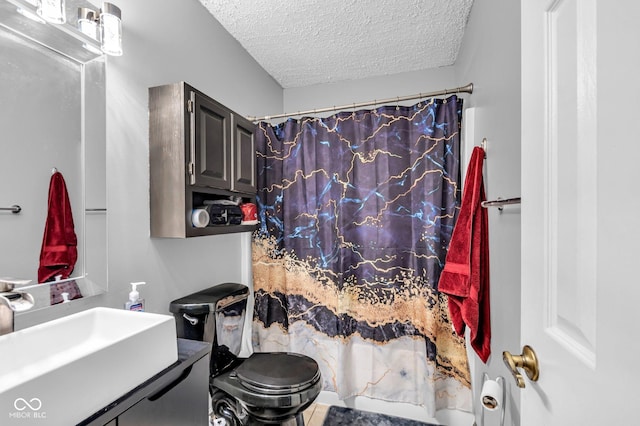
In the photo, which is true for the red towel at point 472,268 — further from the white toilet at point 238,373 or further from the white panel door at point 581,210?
the white toilet at point 238,373

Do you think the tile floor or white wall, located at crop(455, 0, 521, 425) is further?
the tile floor

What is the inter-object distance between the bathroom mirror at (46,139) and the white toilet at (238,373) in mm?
460

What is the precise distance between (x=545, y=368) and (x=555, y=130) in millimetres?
476

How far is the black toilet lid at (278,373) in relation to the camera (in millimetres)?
1353

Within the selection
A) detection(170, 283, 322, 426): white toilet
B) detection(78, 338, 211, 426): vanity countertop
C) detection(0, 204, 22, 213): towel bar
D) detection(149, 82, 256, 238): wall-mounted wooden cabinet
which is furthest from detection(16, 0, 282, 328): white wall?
detection(78, 338, 211, 426): vanity countertop

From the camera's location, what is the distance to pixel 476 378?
5.54 feet

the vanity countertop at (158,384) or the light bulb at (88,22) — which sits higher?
the light bulb at (88,22)

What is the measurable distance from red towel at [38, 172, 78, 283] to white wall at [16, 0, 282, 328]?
13cm

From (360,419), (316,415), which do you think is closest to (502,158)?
(360,419)

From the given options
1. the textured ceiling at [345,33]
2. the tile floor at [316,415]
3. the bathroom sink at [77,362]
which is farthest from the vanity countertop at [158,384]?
the textured ceiling at [345,33]

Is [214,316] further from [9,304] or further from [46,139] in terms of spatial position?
[46,139]

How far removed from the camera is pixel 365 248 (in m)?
1.92

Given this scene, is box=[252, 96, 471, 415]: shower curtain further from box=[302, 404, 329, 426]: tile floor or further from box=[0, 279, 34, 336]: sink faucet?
box=[0, 279, 34, 336]: sink faucet

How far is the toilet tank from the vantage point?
1.45 metres
